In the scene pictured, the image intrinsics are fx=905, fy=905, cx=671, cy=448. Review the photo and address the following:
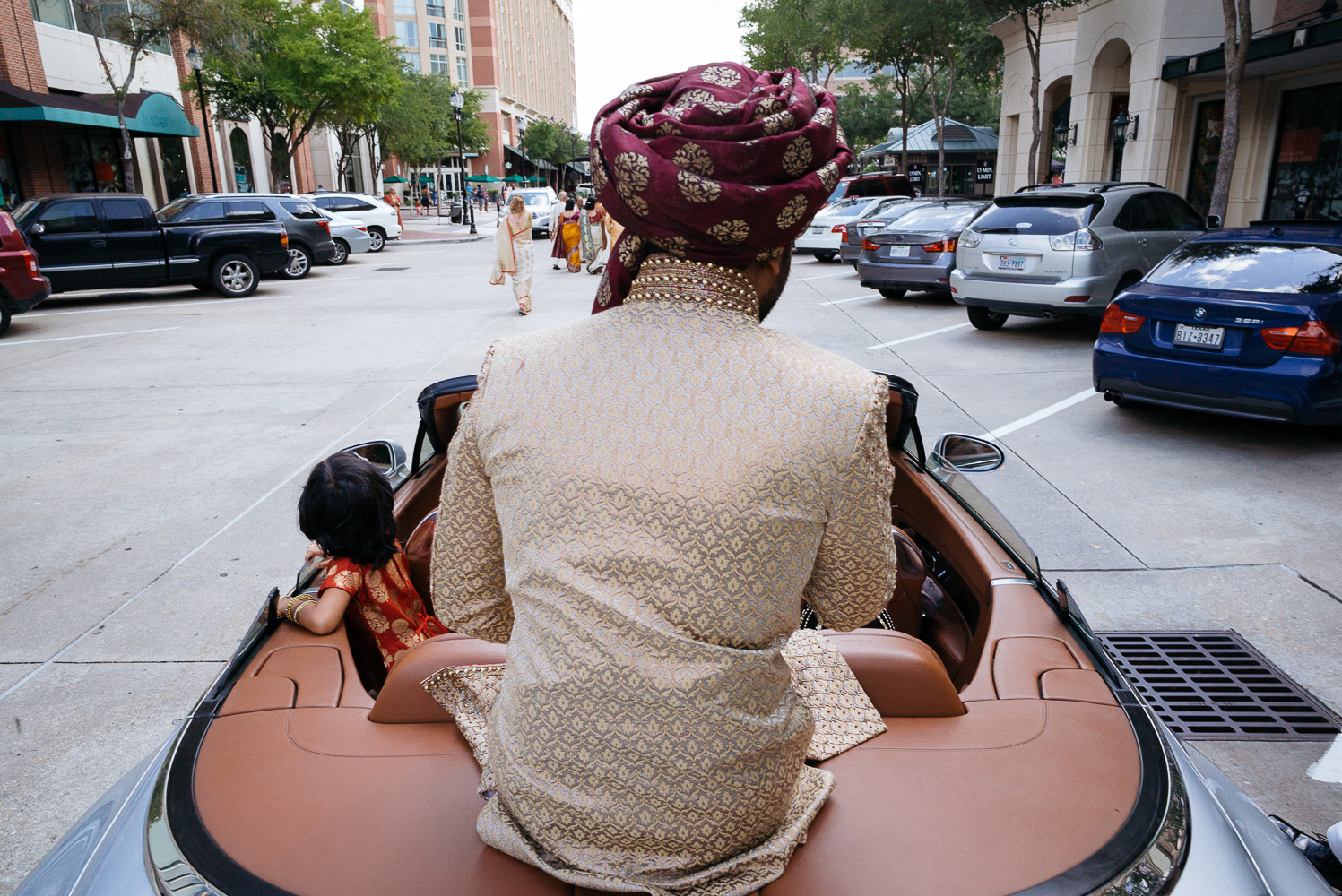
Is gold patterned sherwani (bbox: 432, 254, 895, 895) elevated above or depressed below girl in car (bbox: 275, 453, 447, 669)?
above

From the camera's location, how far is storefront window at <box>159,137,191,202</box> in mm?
28406

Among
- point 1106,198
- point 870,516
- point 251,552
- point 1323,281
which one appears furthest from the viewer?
point 1106,198

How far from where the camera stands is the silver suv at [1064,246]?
9.75 m

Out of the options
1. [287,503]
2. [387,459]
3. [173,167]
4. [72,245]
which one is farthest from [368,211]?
[387,459]

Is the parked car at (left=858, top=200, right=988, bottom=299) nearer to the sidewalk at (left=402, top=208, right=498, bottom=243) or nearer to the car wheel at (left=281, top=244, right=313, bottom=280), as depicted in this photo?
the car wheel at (left=281, top=244, right=313, bottom=280)

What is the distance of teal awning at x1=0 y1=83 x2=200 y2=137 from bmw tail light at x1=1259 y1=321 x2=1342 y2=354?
913 inches

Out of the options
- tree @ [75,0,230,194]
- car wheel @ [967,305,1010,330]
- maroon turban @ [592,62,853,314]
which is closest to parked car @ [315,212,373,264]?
tree @ [75,0,230,194]

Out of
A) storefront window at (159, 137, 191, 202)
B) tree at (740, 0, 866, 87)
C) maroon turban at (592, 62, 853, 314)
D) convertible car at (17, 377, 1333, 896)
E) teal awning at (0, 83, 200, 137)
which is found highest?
tree at (740, 0, 866, 87)

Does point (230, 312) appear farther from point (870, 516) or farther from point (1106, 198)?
point (870, 516)

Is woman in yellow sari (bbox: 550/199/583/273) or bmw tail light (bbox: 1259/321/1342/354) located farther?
woman in yellow sari (bbox: 550/199/583/273)

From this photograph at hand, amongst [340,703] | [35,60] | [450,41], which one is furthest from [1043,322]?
[450,41]

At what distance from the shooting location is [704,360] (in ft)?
4.35

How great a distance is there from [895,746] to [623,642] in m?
0.76

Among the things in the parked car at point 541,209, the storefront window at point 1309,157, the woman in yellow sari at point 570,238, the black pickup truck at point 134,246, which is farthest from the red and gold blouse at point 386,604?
the parked car at point 541,209
